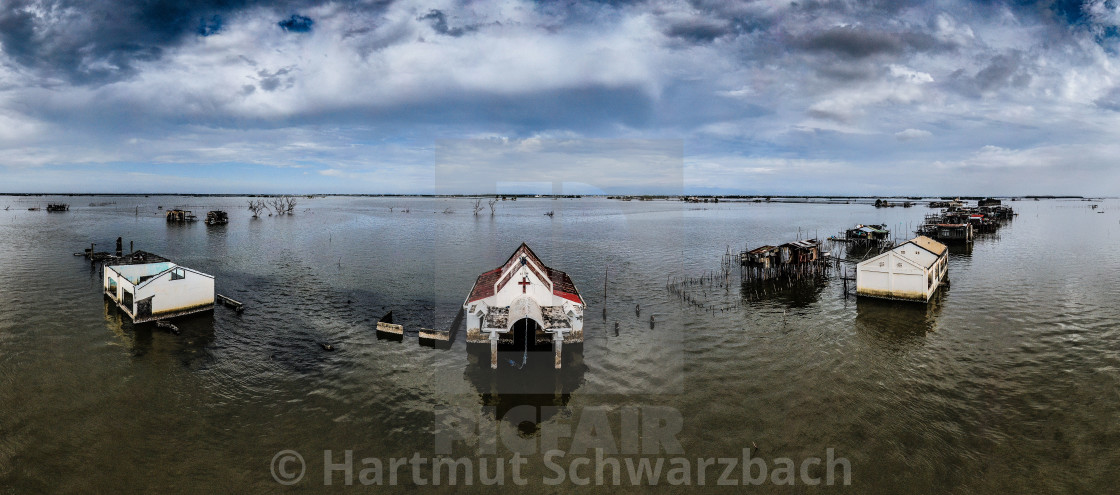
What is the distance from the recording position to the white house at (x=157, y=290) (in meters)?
29.1

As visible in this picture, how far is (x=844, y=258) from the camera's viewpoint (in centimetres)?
5934

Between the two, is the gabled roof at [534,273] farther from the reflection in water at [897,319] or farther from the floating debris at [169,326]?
the reflection in water at [897,319]

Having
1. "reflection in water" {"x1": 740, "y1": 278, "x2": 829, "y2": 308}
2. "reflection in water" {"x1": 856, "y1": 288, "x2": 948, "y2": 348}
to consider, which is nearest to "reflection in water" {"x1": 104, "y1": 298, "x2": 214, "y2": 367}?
"reflection in water" {"x1": 740, "y1": 278, "x2": 829, "y2": 308}

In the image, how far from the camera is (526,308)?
2338 centimetres

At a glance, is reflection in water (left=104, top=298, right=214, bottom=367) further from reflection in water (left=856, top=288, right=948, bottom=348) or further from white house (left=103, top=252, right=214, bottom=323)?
reflection in water (left=856, top=288, right=948, bottom=348)

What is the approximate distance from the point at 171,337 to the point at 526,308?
2143 cm

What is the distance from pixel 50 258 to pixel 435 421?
201ft

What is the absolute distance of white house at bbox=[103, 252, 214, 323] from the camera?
1146 inches

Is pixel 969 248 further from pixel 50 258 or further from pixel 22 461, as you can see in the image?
pixel 50 258

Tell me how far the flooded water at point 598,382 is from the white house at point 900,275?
43.4 inches

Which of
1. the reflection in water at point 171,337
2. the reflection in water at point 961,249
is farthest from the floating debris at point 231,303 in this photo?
the reflection in water at point 961,249

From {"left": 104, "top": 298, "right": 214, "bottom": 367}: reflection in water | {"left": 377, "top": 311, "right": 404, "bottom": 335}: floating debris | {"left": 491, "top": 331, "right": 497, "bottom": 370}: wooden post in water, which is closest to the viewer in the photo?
{"left": 491, "top": 331, "right": 497, "bottom": 370}: wooden post in water

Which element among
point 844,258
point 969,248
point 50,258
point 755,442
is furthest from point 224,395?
point 969,248

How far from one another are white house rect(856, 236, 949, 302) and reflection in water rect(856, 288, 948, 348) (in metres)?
0.61
